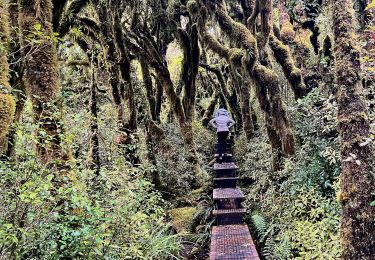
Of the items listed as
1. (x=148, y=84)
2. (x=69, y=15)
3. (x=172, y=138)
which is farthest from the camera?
(x=172, y=138)

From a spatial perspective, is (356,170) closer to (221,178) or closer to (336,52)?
(336,52)

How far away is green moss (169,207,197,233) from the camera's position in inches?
327

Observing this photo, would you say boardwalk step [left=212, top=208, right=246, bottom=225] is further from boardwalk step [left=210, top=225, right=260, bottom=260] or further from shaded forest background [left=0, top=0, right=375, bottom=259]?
shaded forest background [left=0, top=0, right=375, bottom=259]

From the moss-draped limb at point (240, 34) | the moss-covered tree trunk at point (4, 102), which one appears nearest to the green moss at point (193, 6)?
the moss-draped limb at point (240, 34)

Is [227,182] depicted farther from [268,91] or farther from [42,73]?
[42,73]

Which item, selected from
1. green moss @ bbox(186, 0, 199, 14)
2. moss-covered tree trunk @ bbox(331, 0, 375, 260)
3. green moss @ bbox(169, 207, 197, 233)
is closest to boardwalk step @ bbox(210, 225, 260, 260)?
green moss @ bbox(169, 207, 197, 233)

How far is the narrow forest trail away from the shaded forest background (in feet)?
1.48

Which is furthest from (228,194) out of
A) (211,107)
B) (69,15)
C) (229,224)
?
(211,107)

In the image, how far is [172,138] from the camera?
14156 mm

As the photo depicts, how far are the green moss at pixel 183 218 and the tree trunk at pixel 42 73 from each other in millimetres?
5281

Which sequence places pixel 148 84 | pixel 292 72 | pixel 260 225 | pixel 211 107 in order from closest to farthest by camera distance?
1. pixel 260 225
2. pixel 292 72
3. pixel 148 84
4. pixel 211 107

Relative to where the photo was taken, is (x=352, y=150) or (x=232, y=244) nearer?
(x=352, y=150)

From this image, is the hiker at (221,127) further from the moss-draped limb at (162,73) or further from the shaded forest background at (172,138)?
the moss-draped limb at (162,73)

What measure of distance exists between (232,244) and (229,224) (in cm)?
128
